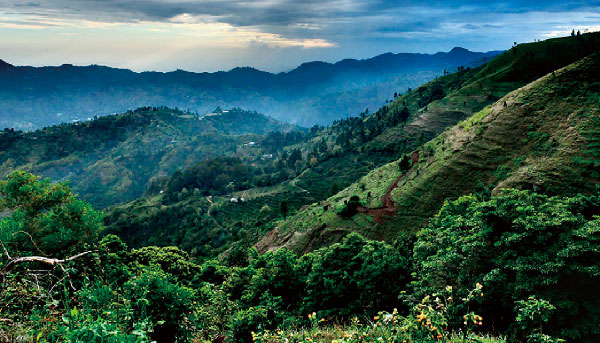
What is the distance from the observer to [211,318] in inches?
647

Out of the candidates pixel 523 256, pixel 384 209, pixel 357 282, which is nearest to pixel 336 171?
pixel 384 209

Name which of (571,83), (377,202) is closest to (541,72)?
(571,83)

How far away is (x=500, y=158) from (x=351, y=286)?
33.0 meters

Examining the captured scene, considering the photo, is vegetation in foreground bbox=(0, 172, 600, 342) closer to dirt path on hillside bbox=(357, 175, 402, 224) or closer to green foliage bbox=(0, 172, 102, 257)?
green foliage bbox=(0, 172, 102, 257)

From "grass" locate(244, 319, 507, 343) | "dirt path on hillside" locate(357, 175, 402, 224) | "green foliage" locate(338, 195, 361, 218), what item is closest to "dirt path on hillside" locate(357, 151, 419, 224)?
"dirt path on hillside" locate(357, 175, 402, 224)

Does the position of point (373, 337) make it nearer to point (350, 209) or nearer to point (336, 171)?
point (350, 209)

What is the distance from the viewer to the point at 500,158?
43531mm

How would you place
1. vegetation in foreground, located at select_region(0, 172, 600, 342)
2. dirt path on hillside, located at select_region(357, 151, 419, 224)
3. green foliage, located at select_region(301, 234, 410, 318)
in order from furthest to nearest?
dirt path on hillside, located at select_region(357, 151, 419, 224)
green foliage, located at select_region(301, 234, 410, 318)
vegetation in foreground, located at select_region(0, 172, 600, 342)

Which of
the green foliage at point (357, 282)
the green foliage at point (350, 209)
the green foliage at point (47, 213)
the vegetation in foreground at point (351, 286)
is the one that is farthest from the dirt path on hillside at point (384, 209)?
the green foliage at point (47, 213)

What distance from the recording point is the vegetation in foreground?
8523 mm

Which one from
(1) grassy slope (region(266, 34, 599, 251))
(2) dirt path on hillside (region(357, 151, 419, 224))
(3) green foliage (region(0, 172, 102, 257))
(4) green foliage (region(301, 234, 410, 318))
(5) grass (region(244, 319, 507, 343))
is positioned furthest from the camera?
(2) dirt path on hillside (region(357, 151, 419, 224))

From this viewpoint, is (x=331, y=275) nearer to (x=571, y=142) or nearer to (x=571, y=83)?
(x=571, y=142)

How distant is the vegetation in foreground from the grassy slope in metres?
15.5

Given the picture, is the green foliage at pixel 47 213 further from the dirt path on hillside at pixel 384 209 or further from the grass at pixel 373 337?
the dirt path on hillside at pixel 384 209
